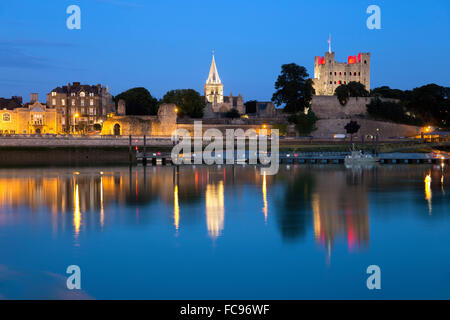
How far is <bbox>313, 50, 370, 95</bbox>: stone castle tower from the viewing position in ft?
291

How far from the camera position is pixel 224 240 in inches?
600

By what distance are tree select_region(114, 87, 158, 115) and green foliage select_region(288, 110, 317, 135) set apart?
21.1 m

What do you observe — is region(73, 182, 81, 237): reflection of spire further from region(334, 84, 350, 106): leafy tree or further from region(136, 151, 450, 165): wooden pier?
region(334, 84, 350, 106): leafy tree

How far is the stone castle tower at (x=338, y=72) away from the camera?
8862 centimetres

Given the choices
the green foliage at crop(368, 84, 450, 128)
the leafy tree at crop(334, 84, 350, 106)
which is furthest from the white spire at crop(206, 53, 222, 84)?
the green foliage at crop(368, 84, 450, 128)

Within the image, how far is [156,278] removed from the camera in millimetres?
11430

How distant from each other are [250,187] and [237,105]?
78777 mm

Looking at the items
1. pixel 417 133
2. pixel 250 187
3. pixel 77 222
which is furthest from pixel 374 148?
pixel 77 222

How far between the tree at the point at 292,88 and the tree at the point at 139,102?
18.0 meters

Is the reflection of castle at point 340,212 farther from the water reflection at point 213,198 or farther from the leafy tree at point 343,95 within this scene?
the leafy tree at point 343,95

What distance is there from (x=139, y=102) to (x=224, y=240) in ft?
202

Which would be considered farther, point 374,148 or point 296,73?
point 296,73

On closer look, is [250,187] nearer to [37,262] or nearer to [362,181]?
[362,181]

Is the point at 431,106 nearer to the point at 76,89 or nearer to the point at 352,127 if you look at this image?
the point at 352,127
